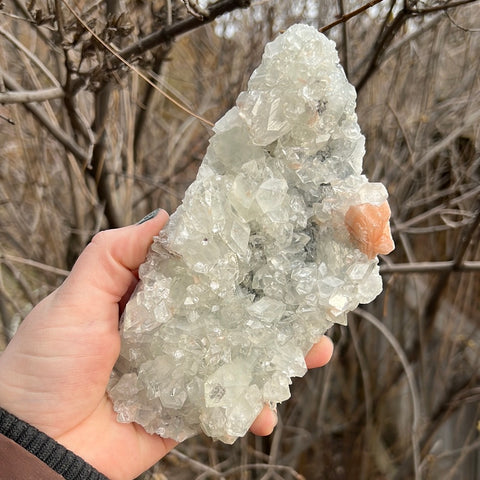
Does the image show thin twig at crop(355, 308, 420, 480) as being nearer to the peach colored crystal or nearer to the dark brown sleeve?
the peach colored crystal

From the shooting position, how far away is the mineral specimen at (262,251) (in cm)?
77

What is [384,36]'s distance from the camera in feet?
4.19

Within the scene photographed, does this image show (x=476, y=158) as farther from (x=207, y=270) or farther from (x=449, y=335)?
(x=207, y=270)

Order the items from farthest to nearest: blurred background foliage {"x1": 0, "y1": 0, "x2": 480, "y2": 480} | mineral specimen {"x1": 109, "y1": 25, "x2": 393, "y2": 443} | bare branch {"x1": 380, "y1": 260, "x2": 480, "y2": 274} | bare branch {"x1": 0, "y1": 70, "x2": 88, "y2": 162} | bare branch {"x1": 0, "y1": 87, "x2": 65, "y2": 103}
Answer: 1. blurred background foliage {"x1": 0, "y1": 0, "x2": 480, "y2": 480}
2. bare branch {"x1": 380, "y1": 260, "x2": 480, "y2": 274}
3. bare branch {"x1": 0, "y1": 70, "x2": 88, "y2": 162}
4. bare branch {"x1": 0, "y1": 87, "x2": 65, "y2": 103}
5. mineral specimen {"x1": 109, "y1": 25, "x2": 393, "y2": 443}

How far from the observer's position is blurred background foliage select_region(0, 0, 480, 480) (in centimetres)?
162

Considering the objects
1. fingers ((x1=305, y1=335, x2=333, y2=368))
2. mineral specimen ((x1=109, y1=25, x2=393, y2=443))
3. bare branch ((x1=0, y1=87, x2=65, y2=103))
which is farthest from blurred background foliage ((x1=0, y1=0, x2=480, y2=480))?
mineral specimen ((x1=109, y1=25, x2=393, y2=443))

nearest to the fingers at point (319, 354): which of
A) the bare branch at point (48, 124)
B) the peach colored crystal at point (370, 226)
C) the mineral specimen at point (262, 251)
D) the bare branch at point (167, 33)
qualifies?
the mineral specimen at point (262, 251)

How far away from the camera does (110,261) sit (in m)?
0.86

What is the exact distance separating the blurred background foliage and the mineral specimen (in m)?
0.70

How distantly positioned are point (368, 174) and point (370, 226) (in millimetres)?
1274

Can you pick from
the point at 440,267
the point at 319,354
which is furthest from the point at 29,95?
the point at 440,267

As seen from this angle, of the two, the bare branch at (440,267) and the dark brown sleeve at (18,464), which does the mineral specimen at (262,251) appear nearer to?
the dark brown sleeve at (18,464)

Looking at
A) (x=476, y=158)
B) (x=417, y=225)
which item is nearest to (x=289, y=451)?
(x=417, y=225)

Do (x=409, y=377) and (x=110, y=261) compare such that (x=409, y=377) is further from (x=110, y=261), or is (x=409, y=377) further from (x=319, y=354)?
(x=110, y=261)
